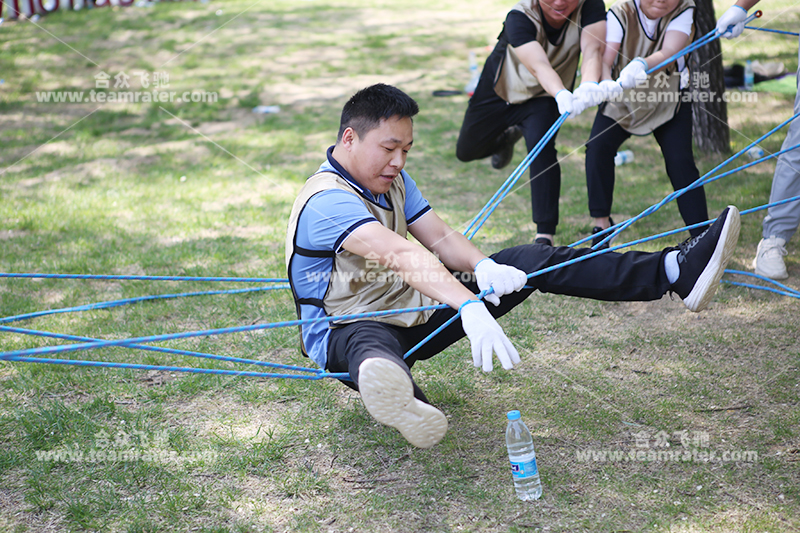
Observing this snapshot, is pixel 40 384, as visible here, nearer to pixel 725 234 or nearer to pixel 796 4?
pixel 725 234

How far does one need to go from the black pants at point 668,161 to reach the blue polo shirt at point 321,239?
181 centimetres

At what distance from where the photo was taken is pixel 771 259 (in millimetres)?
3648

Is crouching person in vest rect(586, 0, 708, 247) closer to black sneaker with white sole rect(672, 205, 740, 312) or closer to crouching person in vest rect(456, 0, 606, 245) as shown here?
crouching person in vest rect(456, 0, 606, 245)

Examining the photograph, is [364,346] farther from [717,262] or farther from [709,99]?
[709,99]

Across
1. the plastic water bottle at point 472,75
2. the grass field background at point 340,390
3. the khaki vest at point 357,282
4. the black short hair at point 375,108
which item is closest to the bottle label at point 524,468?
the grass field background at point 340,390

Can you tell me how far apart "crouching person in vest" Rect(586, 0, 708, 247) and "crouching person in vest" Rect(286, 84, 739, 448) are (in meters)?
1.56

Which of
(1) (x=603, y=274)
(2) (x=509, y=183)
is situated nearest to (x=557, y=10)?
(2) (x=509, y=183)

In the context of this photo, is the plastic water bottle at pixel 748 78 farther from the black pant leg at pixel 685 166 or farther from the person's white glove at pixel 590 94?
the person's white glove at pixel 590 94

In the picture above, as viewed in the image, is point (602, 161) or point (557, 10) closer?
point (557, 10)

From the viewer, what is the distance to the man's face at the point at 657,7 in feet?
11.5

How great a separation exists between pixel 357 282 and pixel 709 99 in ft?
15.3

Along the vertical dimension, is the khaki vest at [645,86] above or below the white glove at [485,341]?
above

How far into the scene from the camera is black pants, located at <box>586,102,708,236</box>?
3.65m

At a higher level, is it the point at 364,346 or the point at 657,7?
the point at 657,7
